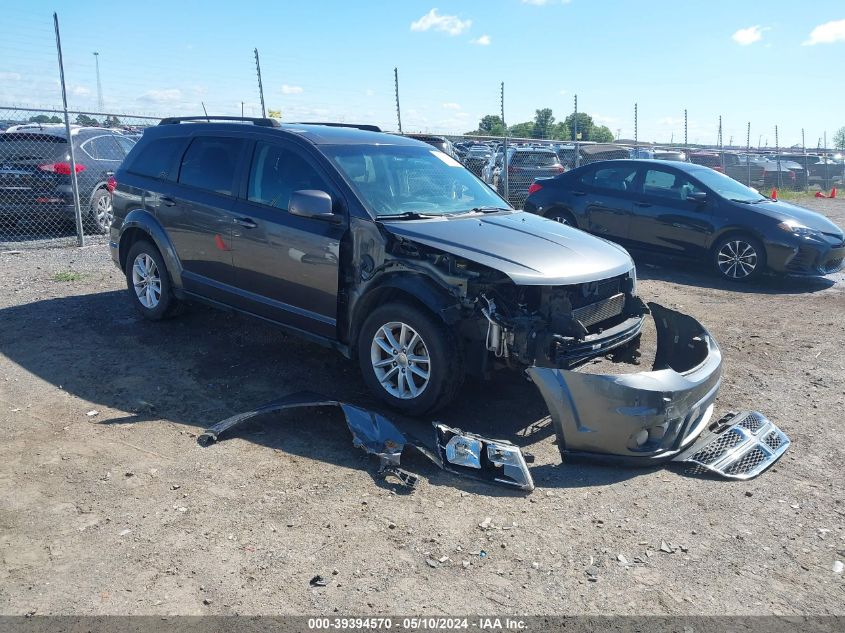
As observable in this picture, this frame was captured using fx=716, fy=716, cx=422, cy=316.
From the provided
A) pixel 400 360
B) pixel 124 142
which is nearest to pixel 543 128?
pixel 124 142

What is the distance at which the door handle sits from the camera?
225 inches

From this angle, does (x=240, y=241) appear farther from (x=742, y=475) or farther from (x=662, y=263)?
(x=662, y=263)

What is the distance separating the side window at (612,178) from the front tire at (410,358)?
22.5 feet

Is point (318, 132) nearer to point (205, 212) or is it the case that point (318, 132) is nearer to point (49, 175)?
point (205, 212)

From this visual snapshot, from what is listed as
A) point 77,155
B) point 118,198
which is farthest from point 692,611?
point 77,155

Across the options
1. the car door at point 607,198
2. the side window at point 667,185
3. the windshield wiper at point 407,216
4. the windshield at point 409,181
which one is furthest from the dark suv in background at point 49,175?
the side window at point 667,185

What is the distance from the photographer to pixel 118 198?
707 centimetres

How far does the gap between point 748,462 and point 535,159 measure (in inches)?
501

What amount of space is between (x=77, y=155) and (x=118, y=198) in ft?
15.7

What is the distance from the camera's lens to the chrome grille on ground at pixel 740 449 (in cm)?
425

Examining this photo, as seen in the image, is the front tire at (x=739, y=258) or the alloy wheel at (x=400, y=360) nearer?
the alloy wheel at (x=400, y=360)

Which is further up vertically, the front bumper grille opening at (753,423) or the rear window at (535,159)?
the rear window at (535,159)

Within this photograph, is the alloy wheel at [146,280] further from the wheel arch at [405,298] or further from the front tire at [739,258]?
the front tire at [739,258]

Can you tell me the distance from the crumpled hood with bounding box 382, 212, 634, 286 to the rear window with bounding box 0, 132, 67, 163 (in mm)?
8038
